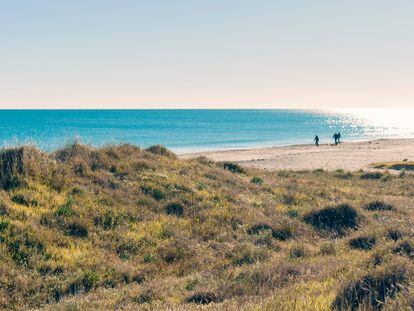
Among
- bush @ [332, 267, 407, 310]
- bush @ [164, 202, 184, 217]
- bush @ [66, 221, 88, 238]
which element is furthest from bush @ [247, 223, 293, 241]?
bush @ [332, 267, 407, 310]

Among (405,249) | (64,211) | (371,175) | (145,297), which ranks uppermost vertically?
(405,249)

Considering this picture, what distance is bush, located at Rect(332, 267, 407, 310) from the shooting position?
659 centimetres

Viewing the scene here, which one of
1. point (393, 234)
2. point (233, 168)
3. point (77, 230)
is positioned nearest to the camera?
point (393, 234)

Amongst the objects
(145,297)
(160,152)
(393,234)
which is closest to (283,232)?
(393,234)

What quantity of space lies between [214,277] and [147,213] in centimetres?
608

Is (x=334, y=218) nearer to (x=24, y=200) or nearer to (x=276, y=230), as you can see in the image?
(x=276, y=230)

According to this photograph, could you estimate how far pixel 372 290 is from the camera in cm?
699

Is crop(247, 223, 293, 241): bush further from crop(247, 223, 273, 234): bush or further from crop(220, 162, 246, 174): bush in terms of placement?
crop(220, 162, 246, 174): bush

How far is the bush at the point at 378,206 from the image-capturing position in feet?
64.5

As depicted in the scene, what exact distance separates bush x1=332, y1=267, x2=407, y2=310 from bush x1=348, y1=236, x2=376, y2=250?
5.40 metres

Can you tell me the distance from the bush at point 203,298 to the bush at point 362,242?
595 centimetres

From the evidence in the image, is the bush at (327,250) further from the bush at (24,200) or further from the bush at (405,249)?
the bush at (24,200)

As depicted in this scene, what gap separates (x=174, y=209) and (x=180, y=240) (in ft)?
11.1

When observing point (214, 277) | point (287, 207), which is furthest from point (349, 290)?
point (287, 207)
